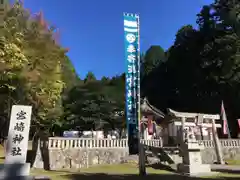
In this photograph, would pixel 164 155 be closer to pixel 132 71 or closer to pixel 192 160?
pixel 192 160

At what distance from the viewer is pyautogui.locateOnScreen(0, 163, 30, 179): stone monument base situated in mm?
6930

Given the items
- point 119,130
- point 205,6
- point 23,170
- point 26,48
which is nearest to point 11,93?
point 26,48

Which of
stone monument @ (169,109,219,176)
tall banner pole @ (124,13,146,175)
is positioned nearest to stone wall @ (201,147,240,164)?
stone monument @ (169,109,219,176)

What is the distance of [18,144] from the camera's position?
7.57m

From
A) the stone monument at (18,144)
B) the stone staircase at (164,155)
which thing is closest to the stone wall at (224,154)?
the stone staircase at (164,155)

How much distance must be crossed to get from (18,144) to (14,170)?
86cm

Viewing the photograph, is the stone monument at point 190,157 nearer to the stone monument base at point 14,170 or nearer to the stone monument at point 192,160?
the stone monument at point 192,160

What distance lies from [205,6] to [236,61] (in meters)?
10.9

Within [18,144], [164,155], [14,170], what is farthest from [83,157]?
[14,170]

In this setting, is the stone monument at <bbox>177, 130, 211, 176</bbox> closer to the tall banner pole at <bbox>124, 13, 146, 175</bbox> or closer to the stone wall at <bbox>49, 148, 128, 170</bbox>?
the tall banner pole at <bbox>124, 13, 146, 175</bbox>

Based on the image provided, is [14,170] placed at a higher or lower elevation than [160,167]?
higher

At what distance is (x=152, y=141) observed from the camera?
17656mm

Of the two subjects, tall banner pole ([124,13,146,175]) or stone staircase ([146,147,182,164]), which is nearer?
tall banner pole ([124,13,146,175])

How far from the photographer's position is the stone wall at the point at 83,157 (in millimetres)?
13425
